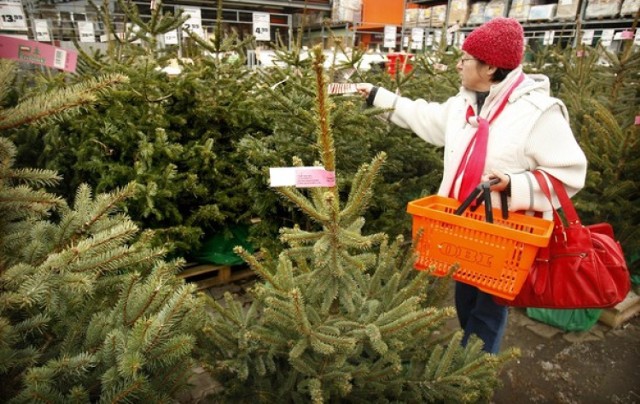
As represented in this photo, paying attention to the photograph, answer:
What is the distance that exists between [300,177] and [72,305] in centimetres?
88

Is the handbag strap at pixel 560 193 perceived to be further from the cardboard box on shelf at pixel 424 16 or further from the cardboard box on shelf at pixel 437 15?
the cardboard box on shelf at pixel 424 16

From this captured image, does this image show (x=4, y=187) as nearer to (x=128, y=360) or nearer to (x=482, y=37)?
(x=128, y=360)

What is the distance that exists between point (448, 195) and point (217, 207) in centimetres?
178

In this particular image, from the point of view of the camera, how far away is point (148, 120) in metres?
2.98

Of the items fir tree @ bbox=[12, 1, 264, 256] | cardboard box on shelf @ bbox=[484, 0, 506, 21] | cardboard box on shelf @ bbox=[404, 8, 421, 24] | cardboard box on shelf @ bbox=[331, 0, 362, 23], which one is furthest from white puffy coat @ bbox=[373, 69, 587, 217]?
cardboard box on shelf @ bbox=[404, 8, 421, 24]

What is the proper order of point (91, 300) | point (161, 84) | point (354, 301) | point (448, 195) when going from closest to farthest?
point (91, 300)
point (354, 301)
point (448, 195)
point (161, 84)

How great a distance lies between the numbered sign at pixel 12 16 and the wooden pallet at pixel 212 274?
3.67m

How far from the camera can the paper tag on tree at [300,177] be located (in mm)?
1215

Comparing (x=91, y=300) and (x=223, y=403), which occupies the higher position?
(x=91, y=300)

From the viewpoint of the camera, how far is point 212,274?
3762 mm

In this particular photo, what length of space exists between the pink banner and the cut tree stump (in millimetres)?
4265

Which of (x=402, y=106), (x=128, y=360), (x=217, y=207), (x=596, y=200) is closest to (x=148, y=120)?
(x=217, y=207)

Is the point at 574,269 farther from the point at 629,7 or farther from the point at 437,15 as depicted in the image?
the point at 437,15

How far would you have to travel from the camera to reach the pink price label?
1.26 meters
